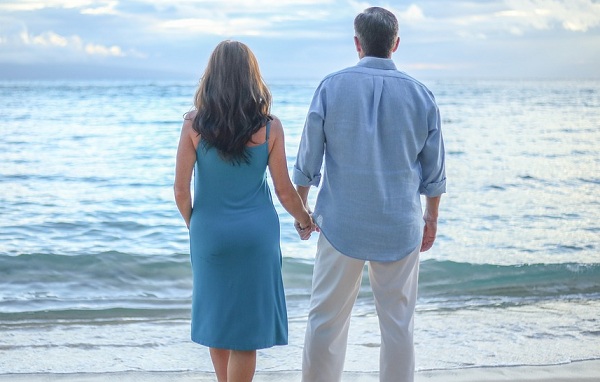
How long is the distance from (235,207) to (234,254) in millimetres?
173

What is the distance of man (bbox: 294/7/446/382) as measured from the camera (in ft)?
9.01

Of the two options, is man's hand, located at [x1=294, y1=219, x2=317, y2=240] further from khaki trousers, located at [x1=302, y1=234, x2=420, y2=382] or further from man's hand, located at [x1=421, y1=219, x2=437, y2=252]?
man's hand, located at [x1=421, y1=219, x2=437, y2=252]

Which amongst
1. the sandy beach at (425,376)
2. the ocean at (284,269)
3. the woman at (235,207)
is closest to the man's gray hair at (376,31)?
the woman at (235,207)

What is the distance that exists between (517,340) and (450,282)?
2096 mm

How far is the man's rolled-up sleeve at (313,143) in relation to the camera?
2.75 meters

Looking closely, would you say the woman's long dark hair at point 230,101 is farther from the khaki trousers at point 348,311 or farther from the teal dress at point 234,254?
the khaki trousers at point 348,311

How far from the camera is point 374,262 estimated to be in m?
2.89

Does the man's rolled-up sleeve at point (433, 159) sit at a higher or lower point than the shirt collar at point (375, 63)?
lower

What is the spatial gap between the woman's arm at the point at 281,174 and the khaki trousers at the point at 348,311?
0.14 metres

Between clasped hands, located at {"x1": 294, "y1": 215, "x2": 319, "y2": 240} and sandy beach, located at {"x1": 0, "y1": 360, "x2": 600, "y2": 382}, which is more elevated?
clasped hands, located at {"x1": 294, "y1": 215, "x2": 319, "y2": 240}

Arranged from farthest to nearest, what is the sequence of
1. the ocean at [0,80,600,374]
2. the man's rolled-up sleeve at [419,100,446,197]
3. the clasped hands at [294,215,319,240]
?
the ocean at [0,80,600,374] → the clasped hands at [294,215,319,240] → the man's rolled-up sleeve at [419,100,446,197]

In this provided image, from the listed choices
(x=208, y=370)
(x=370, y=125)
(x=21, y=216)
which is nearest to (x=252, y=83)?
(x=370, y=125)

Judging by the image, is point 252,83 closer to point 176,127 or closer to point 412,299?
point 412,299

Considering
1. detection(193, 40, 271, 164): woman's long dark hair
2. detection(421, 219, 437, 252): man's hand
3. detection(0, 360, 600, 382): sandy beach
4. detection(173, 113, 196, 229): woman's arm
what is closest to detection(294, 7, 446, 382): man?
detection(421, 219, 437, 252): man's hand
